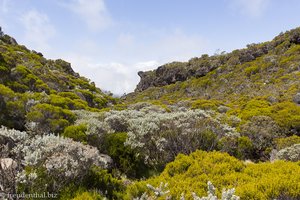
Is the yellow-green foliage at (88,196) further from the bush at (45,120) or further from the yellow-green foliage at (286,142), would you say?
the yellow-green foliage at (286,142)

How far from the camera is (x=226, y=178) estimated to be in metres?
5.86

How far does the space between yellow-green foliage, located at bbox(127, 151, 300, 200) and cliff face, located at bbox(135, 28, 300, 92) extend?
58.3 m

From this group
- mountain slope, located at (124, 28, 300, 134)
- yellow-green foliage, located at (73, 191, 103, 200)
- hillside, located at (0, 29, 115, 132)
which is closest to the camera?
yellow-green foliage, located at (73, 191, 103, 200)

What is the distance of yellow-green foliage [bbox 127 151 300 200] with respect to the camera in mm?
4836

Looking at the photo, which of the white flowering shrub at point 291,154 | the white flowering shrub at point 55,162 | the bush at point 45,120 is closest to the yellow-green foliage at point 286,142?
the white flowering shrub at point 291,154

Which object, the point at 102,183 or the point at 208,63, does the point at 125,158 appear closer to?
the point at 102,183

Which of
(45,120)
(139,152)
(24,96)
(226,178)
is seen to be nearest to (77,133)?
(139,152)

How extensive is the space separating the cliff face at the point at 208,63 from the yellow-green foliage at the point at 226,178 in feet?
191

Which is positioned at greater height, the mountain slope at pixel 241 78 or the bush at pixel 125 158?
the mountain slope at pixel 241 78

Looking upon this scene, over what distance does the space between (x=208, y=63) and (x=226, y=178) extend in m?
67.6

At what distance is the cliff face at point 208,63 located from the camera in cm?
6036

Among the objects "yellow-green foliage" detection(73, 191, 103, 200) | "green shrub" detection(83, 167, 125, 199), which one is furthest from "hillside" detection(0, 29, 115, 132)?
"yellow-green foliage" detection(73, 191, 103, 200)

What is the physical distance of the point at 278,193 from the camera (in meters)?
4.79

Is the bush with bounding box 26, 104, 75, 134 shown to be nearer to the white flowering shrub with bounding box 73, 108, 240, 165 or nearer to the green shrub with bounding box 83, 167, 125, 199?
the white flowering shrub with bounding box 73, 108, 240, 165
